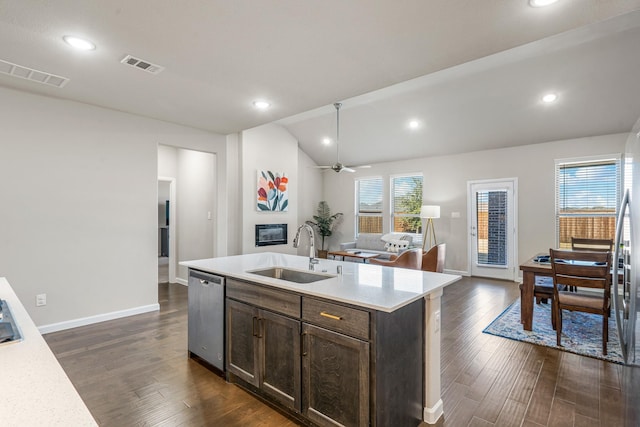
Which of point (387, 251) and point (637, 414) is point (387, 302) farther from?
point (387, 251)

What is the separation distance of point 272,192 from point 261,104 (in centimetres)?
268

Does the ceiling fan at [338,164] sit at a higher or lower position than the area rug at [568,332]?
higher

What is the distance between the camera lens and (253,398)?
7.64 feet

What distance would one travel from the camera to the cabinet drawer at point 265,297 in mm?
2027

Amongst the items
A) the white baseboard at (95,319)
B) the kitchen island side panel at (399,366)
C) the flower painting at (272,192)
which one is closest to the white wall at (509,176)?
the flower painting at (272,192)

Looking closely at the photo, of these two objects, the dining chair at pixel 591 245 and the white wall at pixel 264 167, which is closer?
the dining chair at pixel 591 245

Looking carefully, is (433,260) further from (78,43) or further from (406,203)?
(78,43)

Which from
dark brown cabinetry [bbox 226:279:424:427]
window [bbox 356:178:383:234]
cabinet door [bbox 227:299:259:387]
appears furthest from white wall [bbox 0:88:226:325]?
window [bbox 356:178:383:234]

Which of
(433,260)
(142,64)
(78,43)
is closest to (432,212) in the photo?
(433,260)

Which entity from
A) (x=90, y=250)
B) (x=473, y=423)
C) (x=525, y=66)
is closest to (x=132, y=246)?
(x=90, y=250)

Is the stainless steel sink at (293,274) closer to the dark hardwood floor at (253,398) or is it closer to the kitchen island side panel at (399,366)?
the kitchen island side panel at (399,366)

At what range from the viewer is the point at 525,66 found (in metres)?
4.45

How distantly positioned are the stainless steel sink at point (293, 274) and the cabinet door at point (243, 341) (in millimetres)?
335

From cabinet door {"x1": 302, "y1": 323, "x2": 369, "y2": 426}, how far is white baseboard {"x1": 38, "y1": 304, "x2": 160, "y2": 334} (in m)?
3.20
